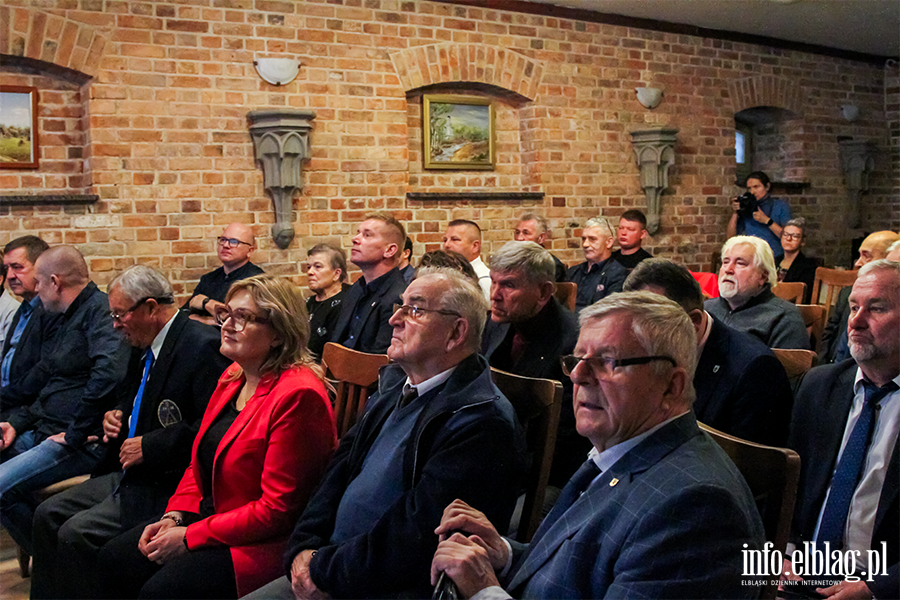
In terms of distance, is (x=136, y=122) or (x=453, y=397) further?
(x=136, y=122)

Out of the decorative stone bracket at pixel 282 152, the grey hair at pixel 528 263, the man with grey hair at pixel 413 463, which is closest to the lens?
the man with grey hair at pixel 413 463

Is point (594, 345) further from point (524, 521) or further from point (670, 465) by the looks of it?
point (524, 521)

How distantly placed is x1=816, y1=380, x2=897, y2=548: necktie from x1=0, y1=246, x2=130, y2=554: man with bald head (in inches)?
91.2

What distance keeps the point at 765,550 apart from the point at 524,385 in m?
0.94

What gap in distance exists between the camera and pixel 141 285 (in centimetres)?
291

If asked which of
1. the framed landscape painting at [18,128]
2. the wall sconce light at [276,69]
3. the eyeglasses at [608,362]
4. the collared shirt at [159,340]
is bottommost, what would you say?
the collared shirt at [159,340]

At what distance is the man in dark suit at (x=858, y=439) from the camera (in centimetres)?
191

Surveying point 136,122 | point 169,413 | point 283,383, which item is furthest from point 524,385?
point 136,122

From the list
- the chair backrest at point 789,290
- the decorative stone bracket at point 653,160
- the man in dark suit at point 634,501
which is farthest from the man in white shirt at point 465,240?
the man in dark suit at point 634,501

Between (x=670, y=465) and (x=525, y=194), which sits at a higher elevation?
(x=525, y=194)

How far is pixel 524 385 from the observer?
2.25 meters

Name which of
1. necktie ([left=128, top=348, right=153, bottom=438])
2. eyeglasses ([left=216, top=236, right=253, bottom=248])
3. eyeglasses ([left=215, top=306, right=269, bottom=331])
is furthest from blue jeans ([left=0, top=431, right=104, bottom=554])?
eyeglasses ([left=216, top=236, right=253, bottom=248])

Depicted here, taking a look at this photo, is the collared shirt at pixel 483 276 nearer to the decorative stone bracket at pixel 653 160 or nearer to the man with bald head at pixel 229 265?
the man with bald head at pixel 229 265

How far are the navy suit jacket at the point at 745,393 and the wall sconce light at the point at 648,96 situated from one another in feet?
17.4
